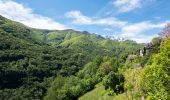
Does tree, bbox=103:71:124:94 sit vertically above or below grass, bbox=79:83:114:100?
above

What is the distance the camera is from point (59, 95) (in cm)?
14525

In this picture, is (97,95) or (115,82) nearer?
(115,82)

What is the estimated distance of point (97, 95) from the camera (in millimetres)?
119812

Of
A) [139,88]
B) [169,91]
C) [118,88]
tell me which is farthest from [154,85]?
[118,88]

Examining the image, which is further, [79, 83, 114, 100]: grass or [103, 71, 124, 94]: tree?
[79, 83, 114, 100]: grass

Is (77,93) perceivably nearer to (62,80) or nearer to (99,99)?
(99,99)

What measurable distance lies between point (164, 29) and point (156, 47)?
192 ft

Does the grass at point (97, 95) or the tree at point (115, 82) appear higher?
the tree at point (115, 82)

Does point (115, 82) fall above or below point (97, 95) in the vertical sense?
above

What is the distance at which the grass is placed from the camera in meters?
111

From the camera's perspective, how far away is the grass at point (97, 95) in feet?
365

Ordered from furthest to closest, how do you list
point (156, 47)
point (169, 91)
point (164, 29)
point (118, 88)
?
point (156, 47) < point (118, 88) < point (164, 29) < point (169, 91)

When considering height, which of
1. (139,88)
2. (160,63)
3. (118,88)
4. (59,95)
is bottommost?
(59,95)

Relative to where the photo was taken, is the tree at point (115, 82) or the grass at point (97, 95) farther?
the grass at point (97, 95)
